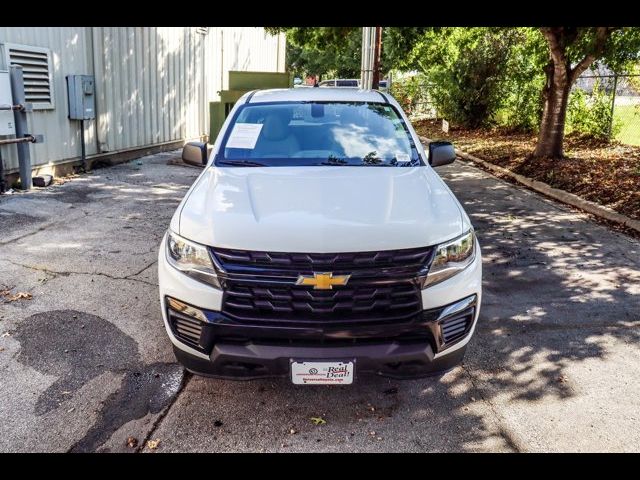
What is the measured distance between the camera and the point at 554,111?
36.9 feet

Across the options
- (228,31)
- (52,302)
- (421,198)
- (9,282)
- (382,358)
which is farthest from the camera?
(228,31)

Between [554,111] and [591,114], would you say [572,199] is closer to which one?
[554,111]

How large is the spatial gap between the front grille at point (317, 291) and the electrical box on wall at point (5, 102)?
248 inches

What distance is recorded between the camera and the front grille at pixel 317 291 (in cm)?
293

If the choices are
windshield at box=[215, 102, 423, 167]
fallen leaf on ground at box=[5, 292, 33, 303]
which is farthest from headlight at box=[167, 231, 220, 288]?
fallen leaf on ground at box=[5, 292, 33, 303]

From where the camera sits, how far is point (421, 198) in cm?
349

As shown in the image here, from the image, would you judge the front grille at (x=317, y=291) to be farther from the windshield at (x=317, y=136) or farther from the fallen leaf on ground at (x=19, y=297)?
the fallen leaf on ground at (x=19, y=297)

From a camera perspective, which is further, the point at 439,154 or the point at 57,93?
the point at 57,93

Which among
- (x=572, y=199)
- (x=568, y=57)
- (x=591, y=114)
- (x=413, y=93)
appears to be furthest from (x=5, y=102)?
(x=413, y=93)

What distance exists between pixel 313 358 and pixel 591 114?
13989mm

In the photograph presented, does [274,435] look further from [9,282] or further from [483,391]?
[9,282]

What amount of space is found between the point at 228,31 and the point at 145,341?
14.1 metres

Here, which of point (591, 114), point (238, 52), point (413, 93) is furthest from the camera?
point (413, 93)

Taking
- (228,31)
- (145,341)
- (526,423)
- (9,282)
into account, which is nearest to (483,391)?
(526,423)
